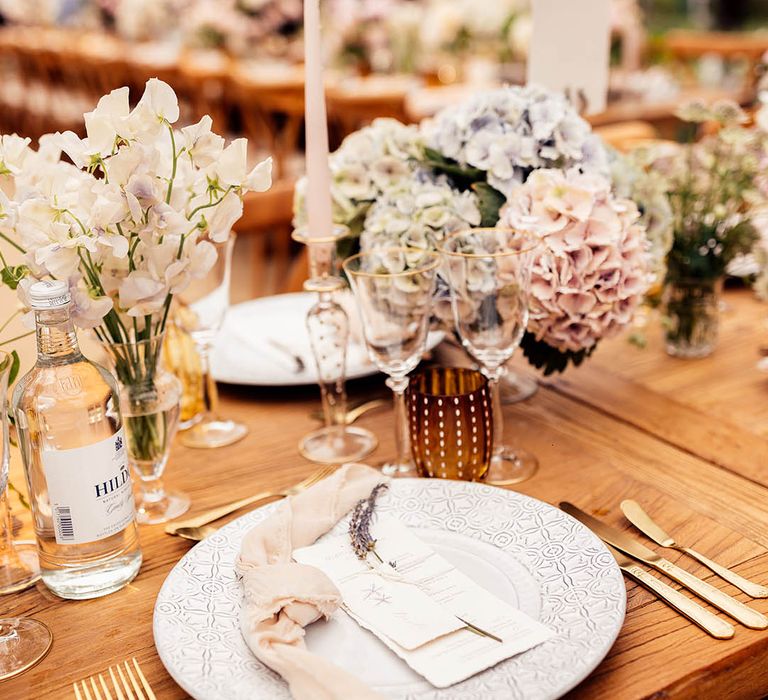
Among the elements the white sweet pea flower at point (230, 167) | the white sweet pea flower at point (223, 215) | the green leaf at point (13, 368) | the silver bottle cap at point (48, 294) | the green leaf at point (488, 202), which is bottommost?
the green leaf at point (13, 368)

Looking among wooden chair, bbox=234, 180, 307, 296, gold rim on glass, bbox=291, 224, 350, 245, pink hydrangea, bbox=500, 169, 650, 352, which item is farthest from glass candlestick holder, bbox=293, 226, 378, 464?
wooden chair, bbox=234, 180, 307, 296

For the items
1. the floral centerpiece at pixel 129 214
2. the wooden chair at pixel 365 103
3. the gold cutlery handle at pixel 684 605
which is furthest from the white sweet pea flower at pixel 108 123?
the wooden chair at pixel 365 103

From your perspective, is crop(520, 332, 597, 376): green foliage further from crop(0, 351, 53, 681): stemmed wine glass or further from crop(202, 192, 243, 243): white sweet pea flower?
crop(0, 351, 53, 681): stemmed wine glass

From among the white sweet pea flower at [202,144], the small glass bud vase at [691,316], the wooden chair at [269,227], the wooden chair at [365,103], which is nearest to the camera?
the white sweet pea flower at [202,144]

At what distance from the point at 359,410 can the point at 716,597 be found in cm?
52

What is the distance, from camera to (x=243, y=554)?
77 cm

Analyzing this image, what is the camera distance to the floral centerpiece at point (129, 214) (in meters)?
0.78

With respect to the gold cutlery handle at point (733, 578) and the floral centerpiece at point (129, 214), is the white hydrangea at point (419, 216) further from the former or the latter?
the gold cutlery handle at point (733, 578)

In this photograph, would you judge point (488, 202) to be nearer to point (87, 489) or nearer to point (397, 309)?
point (397, 309)

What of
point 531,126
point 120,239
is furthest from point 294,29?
point 120,239

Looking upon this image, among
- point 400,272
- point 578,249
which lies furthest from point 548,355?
point 400,272

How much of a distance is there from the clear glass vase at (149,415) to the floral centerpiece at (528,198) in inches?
12.3

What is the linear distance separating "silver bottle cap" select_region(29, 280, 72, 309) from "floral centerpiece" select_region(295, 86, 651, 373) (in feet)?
1.50

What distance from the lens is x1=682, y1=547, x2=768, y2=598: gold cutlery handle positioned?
0.76m
